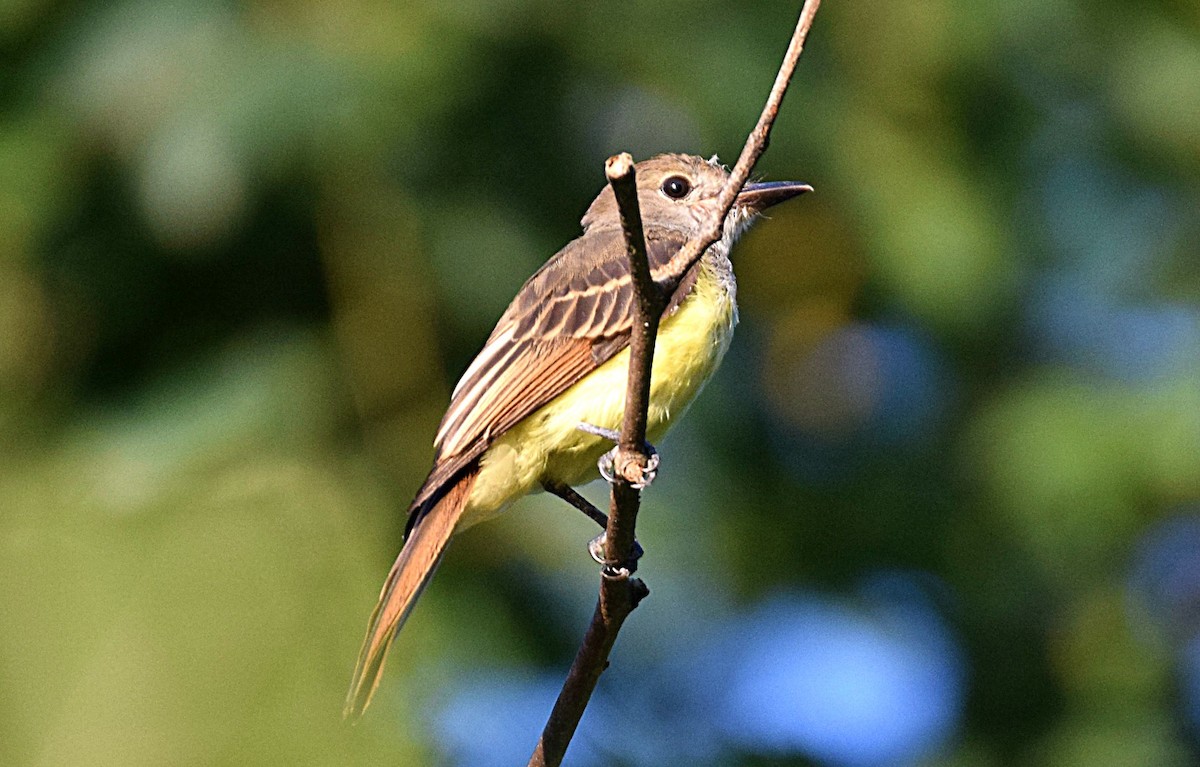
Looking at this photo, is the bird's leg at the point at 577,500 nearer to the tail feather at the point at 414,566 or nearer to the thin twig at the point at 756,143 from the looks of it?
the tail feather at the point at 414,566

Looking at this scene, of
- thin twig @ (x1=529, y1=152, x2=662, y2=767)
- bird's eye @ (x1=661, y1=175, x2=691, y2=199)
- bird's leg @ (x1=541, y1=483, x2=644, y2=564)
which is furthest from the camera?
bird's eye @ (x1=661, y1=175, x2=691, y2=199)

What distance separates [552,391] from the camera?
385 cm

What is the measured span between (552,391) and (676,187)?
4.68 ft

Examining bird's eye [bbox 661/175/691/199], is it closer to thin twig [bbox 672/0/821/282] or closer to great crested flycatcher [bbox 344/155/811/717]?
great crested flycatcher [bbox 344/155/811/717]

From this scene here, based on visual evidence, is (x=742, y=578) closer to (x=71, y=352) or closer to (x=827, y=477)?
(x=827, y=477)

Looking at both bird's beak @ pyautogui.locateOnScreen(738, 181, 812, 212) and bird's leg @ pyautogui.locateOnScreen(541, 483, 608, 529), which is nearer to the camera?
bird's leg @ pyautogui.locateOnScreen(541, 483, 608, 529)

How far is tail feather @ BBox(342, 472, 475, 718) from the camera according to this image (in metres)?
3.30

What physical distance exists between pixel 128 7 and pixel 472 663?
2458mm

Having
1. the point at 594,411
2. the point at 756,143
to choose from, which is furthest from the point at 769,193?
the point at 756,143

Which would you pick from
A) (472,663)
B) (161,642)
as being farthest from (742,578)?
(161,642)

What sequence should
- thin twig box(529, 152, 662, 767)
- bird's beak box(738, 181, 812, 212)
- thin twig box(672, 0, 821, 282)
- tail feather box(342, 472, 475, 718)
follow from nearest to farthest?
thin twig box(672, 0, 821, 282) → thin twig box(529, 152, 662, 767) → tail feather box(342, 472, 475, 718) → bird's beak box(738, 181, 812, 212)

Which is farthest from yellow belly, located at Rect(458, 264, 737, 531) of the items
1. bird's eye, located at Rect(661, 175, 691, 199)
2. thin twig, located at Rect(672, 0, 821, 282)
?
thin twig, located at Rect(672, 0, 821, 282)

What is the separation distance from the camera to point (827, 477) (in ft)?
21.0

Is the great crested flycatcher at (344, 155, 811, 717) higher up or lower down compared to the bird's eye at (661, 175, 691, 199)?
lower down
